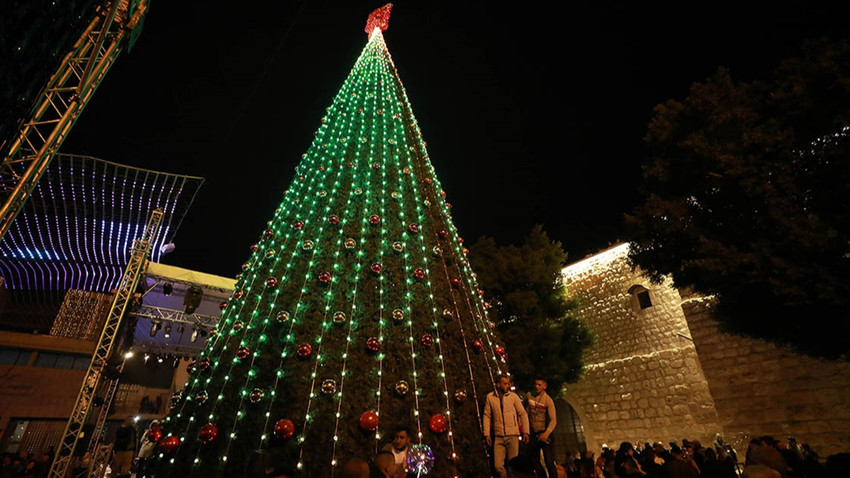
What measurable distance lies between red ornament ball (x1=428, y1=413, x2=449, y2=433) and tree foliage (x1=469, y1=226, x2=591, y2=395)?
852cm

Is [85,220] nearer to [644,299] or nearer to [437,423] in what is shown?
[437,423]

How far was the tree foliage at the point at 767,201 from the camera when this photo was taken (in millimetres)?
6078

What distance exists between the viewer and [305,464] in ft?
12.2

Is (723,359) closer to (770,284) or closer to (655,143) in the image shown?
(770,284)

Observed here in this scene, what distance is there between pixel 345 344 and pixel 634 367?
11371mm

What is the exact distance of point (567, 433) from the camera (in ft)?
47.1

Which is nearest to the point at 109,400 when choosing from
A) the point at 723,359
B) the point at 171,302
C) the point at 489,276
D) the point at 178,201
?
the point at 171,302

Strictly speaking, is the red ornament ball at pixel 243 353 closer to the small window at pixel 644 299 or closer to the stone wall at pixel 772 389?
the stone wall at pixel 772 389

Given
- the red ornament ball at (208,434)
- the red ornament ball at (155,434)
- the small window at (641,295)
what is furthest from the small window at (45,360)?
the small window at (641,295)

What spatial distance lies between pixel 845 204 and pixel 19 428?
929 inches

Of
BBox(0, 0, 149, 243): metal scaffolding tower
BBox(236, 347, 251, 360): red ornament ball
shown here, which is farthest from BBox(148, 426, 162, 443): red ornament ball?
BBox(0, 0, 149, 243): metal scaffolding tower

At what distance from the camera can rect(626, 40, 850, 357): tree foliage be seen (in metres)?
6.08

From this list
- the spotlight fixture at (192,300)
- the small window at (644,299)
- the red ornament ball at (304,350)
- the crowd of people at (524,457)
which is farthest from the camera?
the small window at (644,299)

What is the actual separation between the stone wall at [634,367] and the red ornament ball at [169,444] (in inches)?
492
